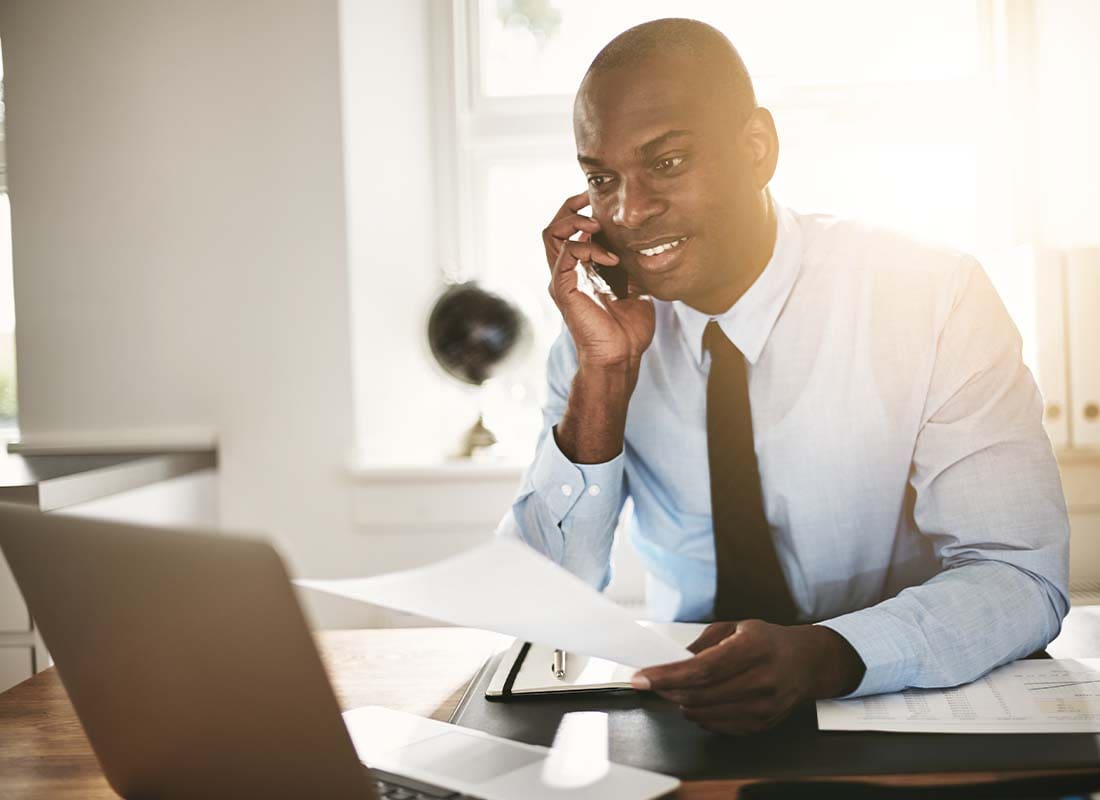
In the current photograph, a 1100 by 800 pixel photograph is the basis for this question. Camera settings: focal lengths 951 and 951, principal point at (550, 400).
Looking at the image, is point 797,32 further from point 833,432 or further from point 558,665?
point 558,665

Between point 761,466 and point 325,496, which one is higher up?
point 761,466

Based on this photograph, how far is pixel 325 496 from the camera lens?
228 cm

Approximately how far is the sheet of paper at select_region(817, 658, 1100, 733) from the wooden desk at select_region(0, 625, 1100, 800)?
89 millimetres

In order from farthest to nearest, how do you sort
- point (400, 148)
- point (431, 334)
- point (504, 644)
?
point (400, 148) < point (431, 334) < point (504, 644)

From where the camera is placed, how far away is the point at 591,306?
1.22m

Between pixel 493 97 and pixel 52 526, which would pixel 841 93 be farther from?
pixel 52 526

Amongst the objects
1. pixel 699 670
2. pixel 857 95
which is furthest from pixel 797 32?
pixel 699 670

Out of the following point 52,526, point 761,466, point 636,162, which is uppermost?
point 636,162

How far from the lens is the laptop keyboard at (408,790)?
2.05 feet

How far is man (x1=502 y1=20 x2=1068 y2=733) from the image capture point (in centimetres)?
117

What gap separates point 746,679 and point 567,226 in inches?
29.8

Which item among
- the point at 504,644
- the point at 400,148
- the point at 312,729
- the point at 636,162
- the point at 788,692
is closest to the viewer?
the point at 312,729

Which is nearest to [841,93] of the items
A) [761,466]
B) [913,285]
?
[913,285]

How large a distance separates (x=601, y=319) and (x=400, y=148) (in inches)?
57.1
